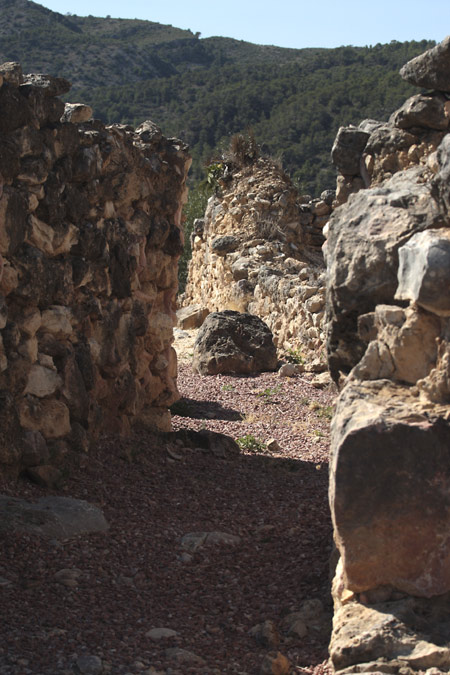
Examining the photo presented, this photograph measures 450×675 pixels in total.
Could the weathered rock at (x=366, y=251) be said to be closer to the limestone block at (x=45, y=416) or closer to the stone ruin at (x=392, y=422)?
the stone ruin at (x=392, y=422)

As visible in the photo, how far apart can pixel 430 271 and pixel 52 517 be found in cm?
267

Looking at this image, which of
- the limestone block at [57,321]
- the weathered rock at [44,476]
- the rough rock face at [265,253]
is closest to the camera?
the weathered rock at [44,476]

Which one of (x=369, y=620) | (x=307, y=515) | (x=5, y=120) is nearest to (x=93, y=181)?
(x=5, y=120)

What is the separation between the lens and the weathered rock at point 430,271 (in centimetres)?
286

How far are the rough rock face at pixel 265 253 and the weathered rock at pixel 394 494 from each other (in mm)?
8091

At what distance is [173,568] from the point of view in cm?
430

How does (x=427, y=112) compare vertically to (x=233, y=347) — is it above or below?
above

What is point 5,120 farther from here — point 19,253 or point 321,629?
point 321,629

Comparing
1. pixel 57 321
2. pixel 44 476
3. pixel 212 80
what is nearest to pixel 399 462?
pixel 44 476

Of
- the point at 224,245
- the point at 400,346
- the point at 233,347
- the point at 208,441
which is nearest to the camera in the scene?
the point at 400,346

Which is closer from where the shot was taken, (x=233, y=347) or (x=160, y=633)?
(x=160, y=633)

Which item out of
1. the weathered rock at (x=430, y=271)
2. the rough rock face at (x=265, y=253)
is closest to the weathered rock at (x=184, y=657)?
the weathered rock at (x=430, y=271)

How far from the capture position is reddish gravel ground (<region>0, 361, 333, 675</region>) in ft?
11.0

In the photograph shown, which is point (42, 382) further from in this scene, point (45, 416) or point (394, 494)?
point (394, 494)
